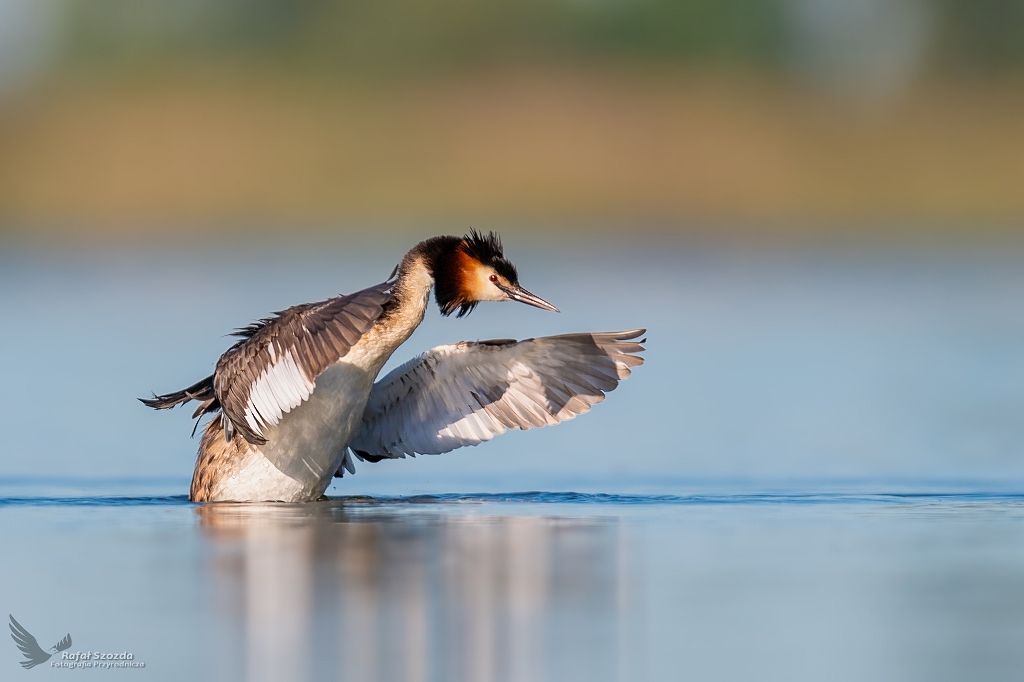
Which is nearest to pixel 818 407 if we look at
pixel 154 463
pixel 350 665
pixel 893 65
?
pixel 154 463

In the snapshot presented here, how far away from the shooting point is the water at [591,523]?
19.1 feet

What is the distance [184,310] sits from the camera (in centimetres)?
2002

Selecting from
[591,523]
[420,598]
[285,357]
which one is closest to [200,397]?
[285,357]

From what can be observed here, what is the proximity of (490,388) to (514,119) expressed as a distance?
86.5 ft

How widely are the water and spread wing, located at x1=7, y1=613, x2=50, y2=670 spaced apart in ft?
0.17

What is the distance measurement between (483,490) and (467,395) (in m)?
0.58

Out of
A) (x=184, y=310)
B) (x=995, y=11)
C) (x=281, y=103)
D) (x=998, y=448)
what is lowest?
(x=998, y=448)

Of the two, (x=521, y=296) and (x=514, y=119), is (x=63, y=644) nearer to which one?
(x=521, y=296)

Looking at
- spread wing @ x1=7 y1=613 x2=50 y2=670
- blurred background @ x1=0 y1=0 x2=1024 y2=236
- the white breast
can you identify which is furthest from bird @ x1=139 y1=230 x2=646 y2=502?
blurred background @ x1=0 y1=0 x2=1024 y2=236

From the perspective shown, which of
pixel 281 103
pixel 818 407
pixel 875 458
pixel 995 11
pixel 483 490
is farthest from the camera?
pixel 995 11

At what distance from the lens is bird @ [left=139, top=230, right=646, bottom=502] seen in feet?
29.5

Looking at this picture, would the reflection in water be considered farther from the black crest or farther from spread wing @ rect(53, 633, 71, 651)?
the black crest

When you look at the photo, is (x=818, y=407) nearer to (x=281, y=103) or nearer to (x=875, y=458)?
(x=875, y=458)

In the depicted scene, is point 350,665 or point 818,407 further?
point 818,407
